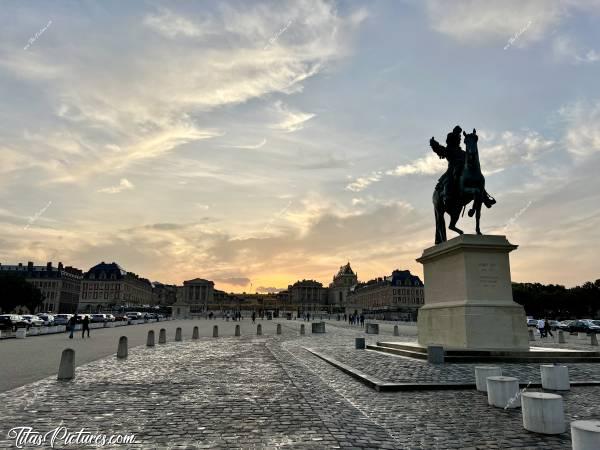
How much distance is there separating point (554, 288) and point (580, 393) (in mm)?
135452

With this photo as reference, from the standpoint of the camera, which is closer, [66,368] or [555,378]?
[555,378]

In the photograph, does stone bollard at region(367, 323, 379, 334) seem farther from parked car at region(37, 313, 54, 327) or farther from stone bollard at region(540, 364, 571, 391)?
parked car at region(37, 313, 54, 327)

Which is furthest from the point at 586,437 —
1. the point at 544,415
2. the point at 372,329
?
the point at 372,329

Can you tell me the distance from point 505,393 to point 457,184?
1216cm

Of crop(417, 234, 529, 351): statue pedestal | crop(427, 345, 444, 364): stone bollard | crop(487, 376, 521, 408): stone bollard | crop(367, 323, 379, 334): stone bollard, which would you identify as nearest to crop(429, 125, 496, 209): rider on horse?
crop(417, 234, 529, 351): statue pedestal

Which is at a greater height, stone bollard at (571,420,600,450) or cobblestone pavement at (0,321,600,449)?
stone bollard at (571,420,600,450)

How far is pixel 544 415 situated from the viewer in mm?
7598

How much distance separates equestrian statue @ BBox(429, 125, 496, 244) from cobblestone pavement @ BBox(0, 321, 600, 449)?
30.3 ft

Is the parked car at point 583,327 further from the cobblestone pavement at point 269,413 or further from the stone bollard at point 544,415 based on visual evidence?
the stone bollard at point 544,415

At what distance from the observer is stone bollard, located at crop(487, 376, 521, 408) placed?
31.0ft

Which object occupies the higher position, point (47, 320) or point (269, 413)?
point (47, 320)

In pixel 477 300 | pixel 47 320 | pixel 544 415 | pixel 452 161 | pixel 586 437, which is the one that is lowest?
pixel 544 415

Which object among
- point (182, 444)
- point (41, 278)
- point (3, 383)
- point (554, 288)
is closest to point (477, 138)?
point (182, 444)

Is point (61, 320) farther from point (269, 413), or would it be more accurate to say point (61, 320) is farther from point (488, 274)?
point (269, 413)
